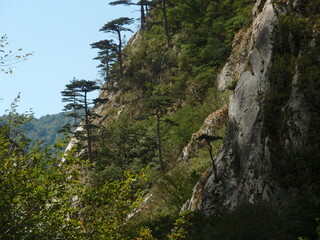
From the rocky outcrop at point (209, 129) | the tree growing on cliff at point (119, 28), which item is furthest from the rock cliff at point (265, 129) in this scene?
the tree growing on cliff at point (119, 28)

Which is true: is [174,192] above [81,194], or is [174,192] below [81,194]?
below

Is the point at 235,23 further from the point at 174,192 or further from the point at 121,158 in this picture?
the point at 174,192

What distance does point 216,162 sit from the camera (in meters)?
15.3

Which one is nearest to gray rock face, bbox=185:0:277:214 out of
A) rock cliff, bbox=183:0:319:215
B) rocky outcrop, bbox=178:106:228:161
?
rock cliff, bbox=183:0:319:215

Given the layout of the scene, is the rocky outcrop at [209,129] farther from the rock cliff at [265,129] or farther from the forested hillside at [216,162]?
the rock cliff at [265,129]

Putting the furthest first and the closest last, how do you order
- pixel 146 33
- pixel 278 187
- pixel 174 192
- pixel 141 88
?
pixel 146 33
pixel 141 88
pixel 174 192
pixel 278 187

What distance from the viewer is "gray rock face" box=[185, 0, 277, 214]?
11992 mm

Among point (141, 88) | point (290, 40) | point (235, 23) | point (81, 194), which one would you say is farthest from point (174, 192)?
point (141, 88)

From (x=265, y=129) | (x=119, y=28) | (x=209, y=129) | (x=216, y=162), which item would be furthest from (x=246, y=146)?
(x=119, y=28)

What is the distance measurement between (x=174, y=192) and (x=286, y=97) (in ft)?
31.7

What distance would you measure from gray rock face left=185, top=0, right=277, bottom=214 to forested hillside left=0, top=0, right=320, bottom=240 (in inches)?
1.8

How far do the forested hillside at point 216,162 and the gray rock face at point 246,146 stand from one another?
5 centimetres

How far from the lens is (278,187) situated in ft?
34.8

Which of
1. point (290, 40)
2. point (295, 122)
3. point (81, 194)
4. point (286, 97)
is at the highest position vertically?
point (290, 40)
